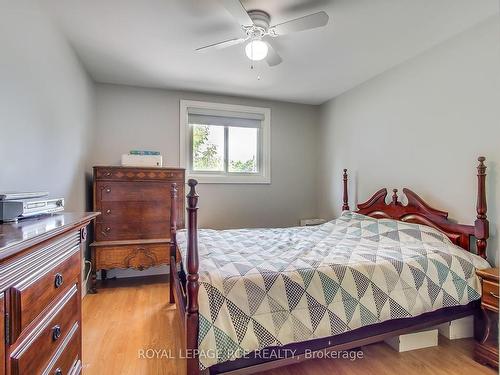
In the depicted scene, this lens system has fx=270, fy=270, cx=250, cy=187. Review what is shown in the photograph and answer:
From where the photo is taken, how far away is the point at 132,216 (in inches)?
120

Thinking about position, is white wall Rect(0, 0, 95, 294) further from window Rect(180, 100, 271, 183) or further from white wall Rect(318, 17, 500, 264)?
white wall Rect(318, 17, 500, 264)

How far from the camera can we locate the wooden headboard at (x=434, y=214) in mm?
1997

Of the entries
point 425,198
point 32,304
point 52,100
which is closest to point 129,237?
point 52,100

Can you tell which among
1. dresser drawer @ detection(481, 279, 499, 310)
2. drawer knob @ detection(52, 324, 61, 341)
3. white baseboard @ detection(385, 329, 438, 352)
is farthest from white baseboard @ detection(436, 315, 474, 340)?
drawer knob @ detection(52, 324, 61, 341)

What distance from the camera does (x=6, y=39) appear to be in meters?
1.47

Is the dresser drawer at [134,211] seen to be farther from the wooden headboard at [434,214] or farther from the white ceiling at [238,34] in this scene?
the wooden headboard at [434,214]

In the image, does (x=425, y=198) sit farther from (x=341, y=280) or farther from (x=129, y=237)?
(x=129, y=237)

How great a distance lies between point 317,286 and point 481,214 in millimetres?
1468

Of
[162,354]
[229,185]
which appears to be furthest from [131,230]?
[162,354]

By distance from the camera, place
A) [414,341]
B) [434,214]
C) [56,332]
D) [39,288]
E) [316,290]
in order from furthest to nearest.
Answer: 1. [434,214]
2. [414,341]
3. [316,290]
4. [56,332]
5. [39,288]

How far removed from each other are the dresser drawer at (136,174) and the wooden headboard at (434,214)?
223cm

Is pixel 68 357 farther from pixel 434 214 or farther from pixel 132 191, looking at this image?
pixel 434 214

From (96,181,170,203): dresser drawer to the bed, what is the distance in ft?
3.21

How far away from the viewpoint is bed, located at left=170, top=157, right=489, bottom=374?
4.28 feet
